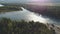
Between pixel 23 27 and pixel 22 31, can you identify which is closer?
pixel 22 31

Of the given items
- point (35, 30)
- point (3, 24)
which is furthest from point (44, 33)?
point (3, 24)

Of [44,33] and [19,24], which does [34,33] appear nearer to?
[44,33]

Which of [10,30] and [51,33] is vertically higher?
[10,30]

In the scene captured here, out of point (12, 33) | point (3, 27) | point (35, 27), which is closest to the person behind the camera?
point (12, 33)

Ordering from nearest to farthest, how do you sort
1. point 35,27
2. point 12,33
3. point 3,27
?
point 12,33 → point 3,27 → point 35,27

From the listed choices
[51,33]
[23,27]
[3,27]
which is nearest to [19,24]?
[23,27]

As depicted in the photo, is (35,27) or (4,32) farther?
(35,27)

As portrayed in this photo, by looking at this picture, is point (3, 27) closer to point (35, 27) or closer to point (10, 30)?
point (10, 30)

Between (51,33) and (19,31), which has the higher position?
(19,31)
